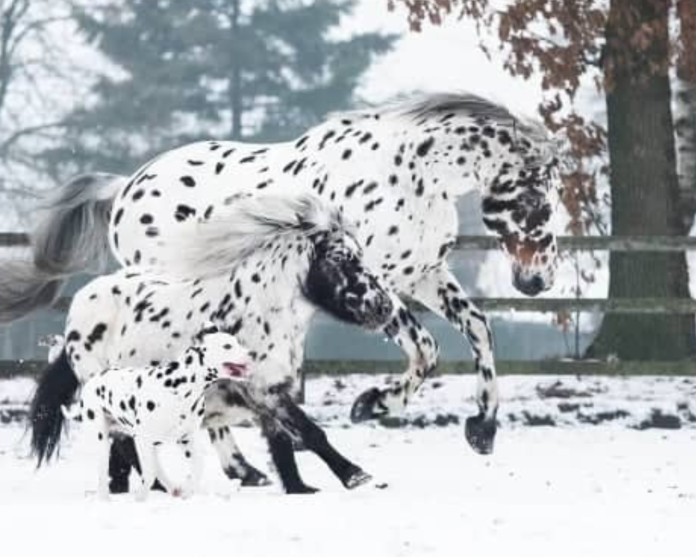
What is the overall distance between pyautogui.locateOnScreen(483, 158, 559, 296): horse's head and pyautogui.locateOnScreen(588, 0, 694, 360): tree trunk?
4919 mm

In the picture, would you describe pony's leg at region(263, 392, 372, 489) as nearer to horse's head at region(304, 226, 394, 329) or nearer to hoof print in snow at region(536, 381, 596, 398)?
horse's head at region(304, 226, 394, 329)

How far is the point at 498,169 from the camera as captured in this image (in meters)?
10.1

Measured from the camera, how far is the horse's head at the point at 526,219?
10078 mm

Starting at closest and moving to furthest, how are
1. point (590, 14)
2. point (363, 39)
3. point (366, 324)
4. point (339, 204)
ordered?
1. point (366, 324)
2. point (339, 204)
3. point (590, 14)
4. point (363, 39)

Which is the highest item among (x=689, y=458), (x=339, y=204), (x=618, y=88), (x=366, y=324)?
(x=618, y=88)

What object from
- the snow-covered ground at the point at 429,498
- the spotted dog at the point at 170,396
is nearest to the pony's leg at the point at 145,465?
the spotted dog at the point at 170,396

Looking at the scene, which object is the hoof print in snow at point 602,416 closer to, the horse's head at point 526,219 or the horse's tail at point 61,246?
the horse's head at point 526,219

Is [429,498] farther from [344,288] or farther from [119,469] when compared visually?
[119,469]

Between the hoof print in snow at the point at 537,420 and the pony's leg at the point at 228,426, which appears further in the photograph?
the hoof print in snow at the point at 537,420

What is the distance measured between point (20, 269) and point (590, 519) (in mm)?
4979

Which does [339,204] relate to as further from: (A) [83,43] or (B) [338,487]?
(A) [83,43]

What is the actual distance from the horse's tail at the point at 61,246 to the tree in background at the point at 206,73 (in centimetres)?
2795

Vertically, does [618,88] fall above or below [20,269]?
above

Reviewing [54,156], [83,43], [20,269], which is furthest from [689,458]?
[83,43]
